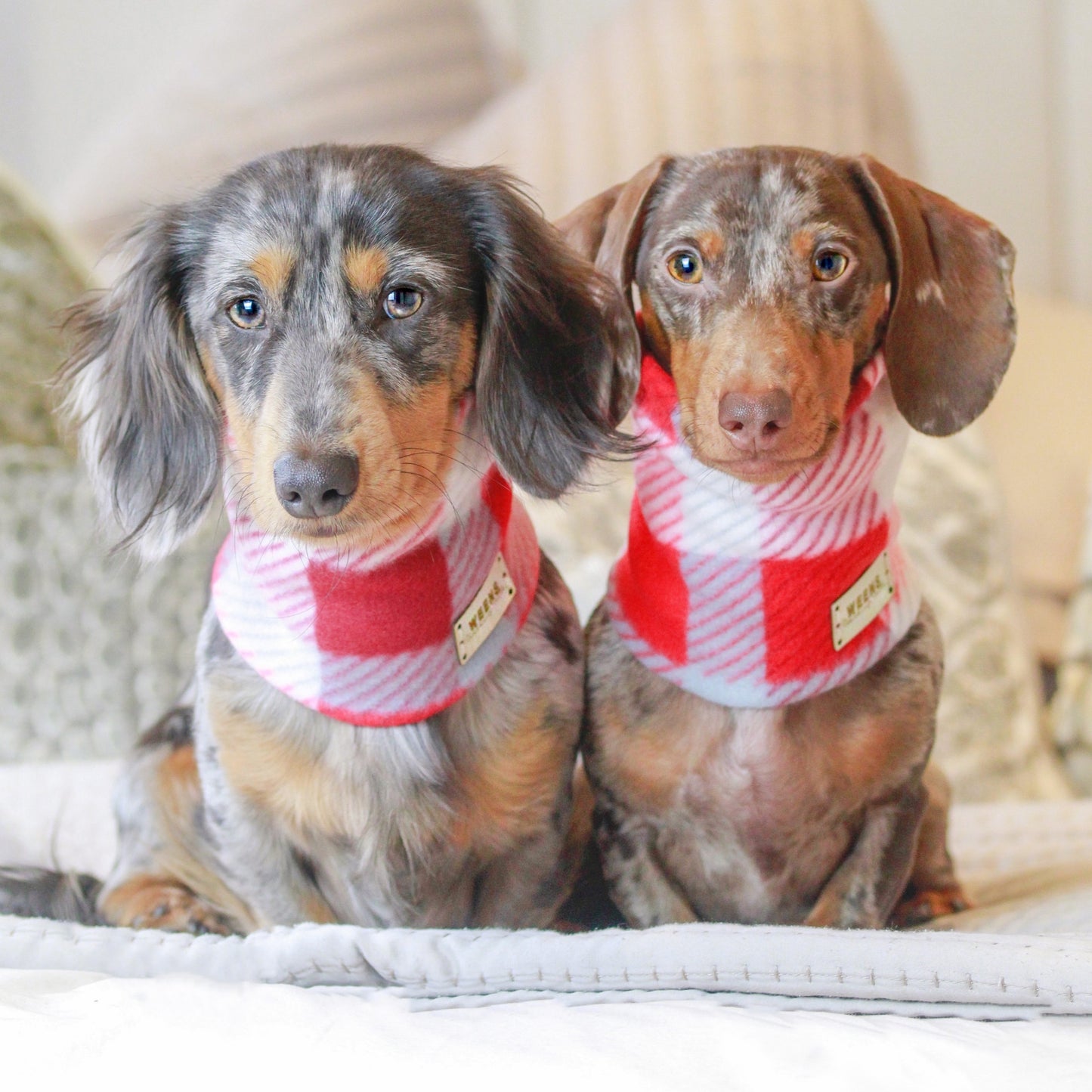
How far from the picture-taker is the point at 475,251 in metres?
1.12

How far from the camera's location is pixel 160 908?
1326 millimetres

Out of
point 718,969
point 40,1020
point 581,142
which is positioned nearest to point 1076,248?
point 581,142

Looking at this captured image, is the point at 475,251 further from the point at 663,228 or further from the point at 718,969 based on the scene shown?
the point at 718,969

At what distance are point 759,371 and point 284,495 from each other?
34cm

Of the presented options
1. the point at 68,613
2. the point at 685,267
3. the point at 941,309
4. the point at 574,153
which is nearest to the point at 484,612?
the point at 685,267

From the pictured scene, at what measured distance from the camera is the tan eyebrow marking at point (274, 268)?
3.42 feet

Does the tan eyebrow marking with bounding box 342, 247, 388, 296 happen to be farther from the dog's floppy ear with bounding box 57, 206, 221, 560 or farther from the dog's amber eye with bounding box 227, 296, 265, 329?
the dog's floppy ear with bounding box 57, 206, 221, 560

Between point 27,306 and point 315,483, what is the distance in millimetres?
1338

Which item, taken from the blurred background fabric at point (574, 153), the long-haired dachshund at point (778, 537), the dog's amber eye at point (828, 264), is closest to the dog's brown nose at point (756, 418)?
the long-haired dachshund at point (778, 537)

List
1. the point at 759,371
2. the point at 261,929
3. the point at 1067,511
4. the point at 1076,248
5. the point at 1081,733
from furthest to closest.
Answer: the point at 1076,248, the point at 1067,511, the point at 1081,733, the point at 261,929, the point at 759,371

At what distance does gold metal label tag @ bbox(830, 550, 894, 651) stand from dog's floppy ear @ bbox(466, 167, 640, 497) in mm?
215

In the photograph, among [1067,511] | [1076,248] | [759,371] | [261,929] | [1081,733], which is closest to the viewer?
[759,371]

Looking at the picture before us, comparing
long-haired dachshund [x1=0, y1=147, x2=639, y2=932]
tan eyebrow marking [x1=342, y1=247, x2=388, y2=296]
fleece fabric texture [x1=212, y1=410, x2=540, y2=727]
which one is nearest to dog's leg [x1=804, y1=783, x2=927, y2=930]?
long-haired dachshund [x1=0, y1=147, x2=639, y2=932]

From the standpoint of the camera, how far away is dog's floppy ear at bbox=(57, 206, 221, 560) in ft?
3.72
